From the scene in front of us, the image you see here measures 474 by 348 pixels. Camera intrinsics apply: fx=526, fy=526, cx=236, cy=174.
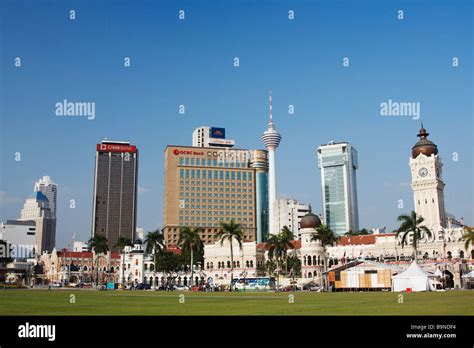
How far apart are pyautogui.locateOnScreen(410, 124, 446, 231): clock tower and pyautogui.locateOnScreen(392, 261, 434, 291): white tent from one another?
82.4m

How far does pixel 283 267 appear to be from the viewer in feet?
447

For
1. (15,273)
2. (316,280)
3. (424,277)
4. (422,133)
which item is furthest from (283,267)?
(15,273)

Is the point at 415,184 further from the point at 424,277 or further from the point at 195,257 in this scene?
the point at 424,277

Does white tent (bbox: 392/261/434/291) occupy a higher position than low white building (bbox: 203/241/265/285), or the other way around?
low white building (bbox: 203/241/265/285)

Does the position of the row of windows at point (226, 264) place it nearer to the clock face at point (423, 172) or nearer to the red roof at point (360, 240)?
the red roof at point (360, 240)

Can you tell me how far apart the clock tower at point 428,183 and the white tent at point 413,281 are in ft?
270

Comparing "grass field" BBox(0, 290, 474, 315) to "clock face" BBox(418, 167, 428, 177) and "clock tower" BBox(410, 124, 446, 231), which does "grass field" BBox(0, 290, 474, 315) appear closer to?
"clock tower" BBox(410, 124, 446, 231)
